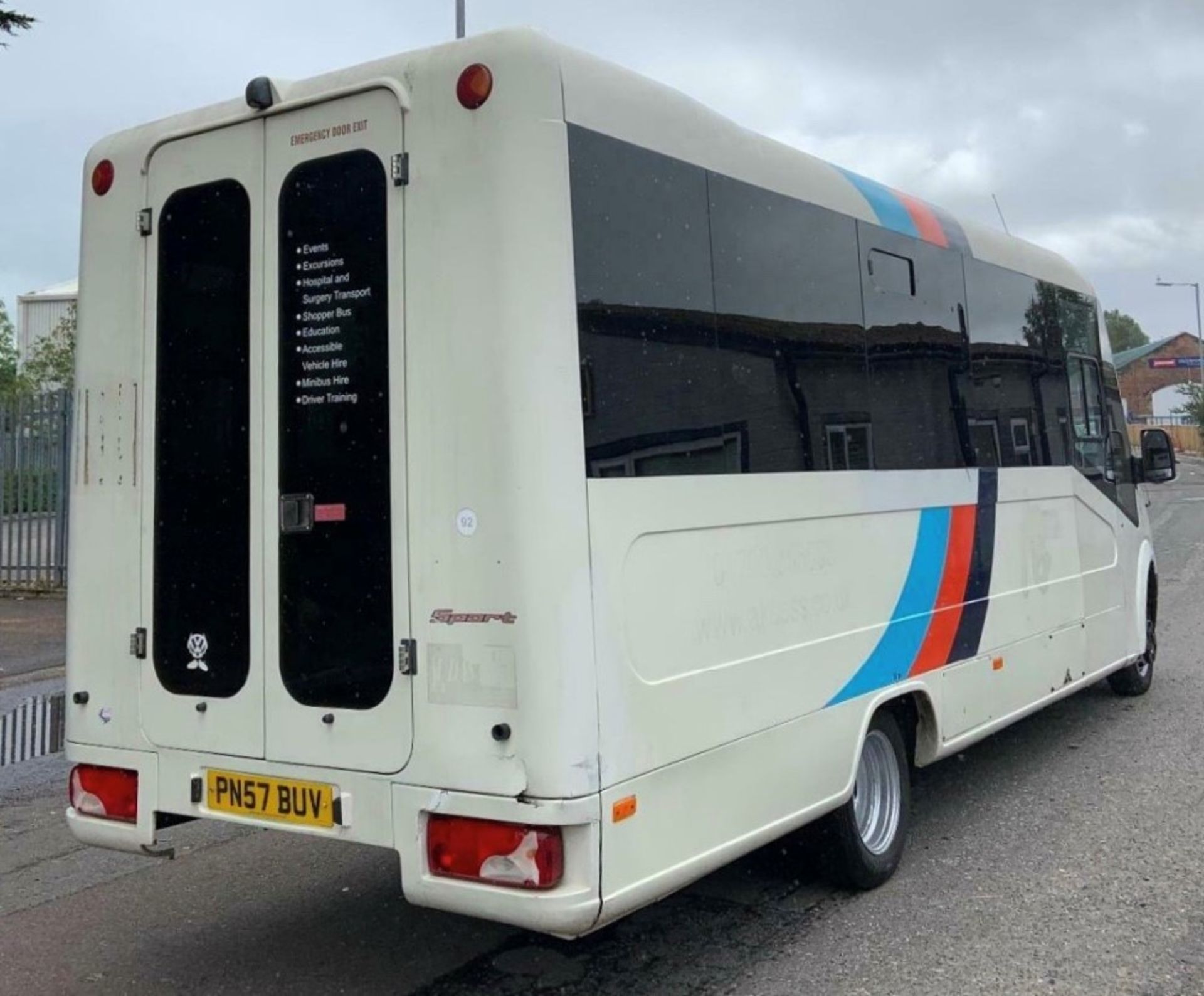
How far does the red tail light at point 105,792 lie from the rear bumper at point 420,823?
1.4 inches

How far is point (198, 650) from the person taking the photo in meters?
4.18

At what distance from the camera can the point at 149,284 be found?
4359 mm

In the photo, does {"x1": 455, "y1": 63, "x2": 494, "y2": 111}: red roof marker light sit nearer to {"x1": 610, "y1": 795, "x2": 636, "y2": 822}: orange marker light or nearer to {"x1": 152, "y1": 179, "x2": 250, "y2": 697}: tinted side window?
{"x1": 152, "y1": 179, "x2": 250, "y2": 697}: tinted side window

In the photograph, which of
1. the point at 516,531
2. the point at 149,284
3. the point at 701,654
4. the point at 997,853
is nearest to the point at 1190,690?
the point at 997,853

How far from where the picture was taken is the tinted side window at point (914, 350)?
525 centimetres

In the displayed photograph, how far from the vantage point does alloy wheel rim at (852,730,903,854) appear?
5.11 meters

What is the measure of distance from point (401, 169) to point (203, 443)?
3.98 ft

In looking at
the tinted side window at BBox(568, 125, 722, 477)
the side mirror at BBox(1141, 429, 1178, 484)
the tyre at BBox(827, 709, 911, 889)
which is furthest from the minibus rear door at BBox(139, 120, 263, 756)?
the side mirror at BBox(1141, 429, 1178, 484)

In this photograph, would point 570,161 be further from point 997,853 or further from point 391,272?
point 997,853

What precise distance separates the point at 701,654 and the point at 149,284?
2380 mm

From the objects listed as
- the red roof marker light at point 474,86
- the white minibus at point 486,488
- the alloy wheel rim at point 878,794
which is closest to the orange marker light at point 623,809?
the white minibus at point 486,488

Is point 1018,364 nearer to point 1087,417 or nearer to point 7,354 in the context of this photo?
point 1087,417

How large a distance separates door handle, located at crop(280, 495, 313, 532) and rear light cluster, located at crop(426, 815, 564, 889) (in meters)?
1.04

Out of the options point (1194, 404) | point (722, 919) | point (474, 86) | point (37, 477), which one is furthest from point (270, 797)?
point (1194, 404)
